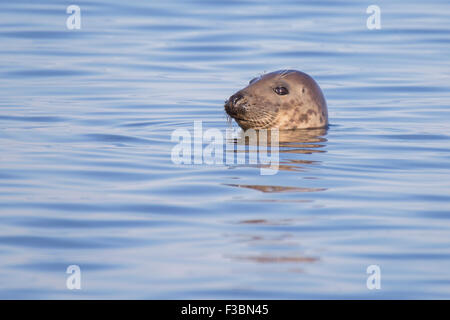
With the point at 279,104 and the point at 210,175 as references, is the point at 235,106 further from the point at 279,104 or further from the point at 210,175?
the point at 210,175

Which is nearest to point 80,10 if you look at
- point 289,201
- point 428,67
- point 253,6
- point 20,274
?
point 253,6

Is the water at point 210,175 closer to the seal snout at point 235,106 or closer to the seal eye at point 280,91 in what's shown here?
the seal eye at point 280,91

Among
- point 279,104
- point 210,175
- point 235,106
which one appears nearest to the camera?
point 210,175

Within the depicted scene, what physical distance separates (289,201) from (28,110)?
18.5ft

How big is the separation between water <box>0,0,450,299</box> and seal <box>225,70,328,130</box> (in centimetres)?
28

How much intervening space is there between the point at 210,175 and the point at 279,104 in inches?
96.1

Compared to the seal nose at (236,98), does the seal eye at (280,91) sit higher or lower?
higher

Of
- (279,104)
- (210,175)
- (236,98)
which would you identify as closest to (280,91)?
(279,104)

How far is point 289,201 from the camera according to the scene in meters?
8.55

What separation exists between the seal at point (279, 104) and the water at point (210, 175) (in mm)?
277

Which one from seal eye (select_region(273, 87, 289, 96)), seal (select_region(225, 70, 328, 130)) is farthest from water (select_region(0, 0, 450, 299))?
seal eye (select_region(273, 87, 289, 96))

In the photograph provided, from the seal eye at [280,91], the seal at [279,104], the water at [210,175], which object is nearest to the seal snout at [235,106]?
the seal at [279,104]

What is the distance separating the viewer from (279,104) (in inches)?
467

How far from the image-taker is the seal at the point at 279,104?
1155 cm
